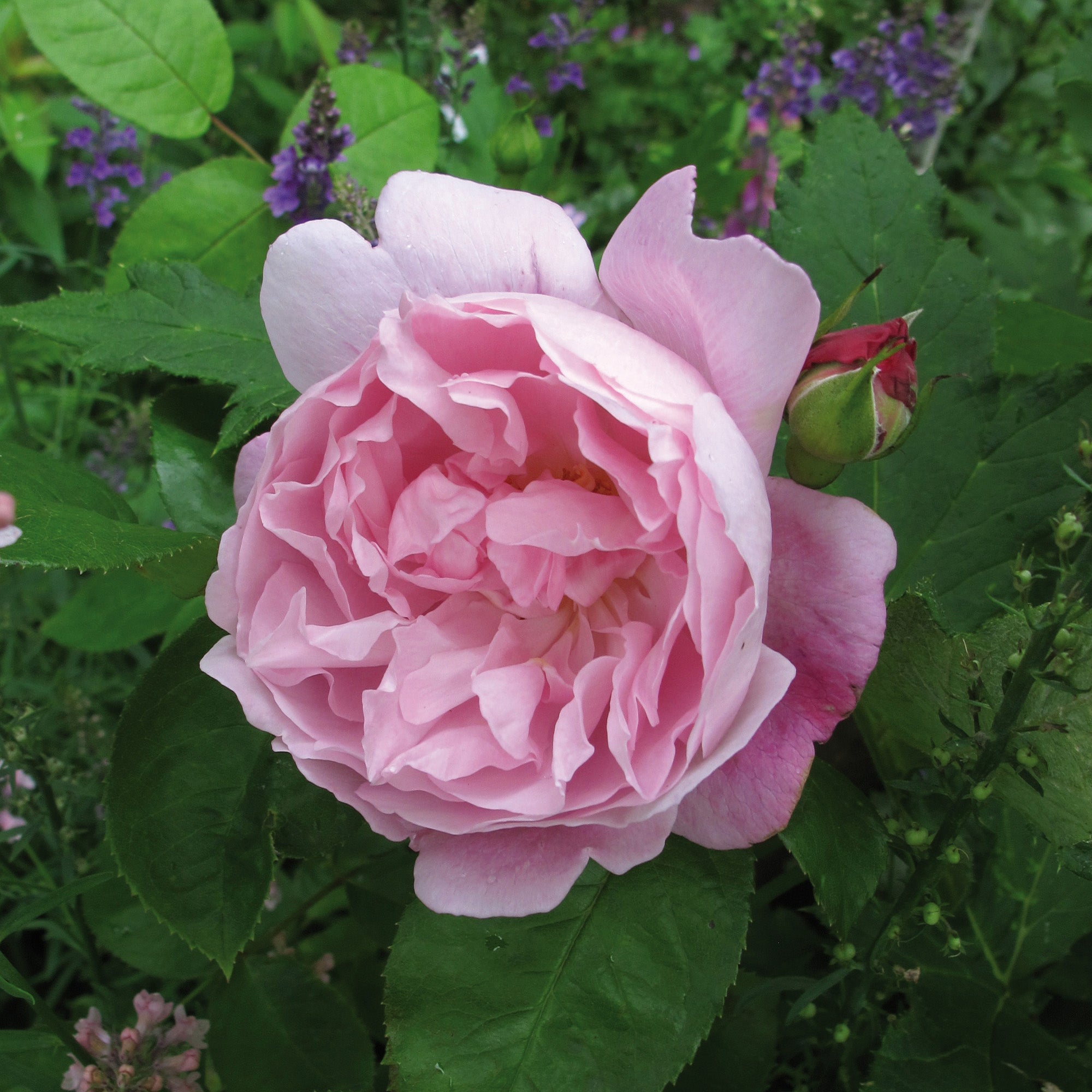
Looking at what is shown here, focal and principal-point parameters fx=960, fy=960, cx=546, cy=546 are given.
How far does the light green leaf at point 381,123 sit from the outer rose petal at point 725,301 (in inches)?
22.9

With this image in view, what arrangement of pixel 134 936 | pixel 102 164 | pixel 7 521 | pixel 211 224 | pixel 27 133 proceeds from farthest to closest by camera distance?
1. pixel 27 133
2. pixel 102 164
3. pixel 211 224
4. pixel 134 936
5. pixel 7 521

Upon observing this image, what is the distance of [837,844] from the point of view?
51 centimetres

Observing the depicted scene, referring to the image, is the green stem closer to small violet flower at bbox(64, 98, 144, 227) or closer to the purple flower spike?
the purple flower spike

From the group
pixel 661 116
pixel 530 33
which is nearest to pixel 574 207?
pixel 661 116

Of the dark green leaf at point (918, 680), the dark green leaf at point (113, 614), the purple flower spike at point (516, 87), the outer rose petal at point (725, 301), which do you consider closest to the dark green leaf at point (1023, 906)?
the dark green leaf at point (918, 680)

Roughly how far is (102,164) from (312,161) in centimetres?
68

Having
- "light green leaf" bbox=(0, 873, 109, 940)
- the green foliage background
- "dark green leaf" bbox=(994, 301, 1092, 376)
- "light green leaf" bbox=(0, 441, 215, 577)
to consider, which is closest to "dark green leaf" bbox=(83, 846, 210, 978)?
the green foliage background

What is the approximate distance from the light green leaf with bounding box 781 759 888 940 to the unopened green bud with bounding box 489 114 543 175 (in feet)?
2.00

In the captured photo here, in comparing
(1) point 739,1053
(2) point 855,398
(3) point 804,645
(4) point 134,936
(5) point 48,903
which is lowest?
(4) point 134,936

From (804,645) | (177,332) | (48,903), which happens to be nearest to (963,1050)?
(804,645)

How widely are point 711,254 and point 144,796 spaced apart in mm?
440

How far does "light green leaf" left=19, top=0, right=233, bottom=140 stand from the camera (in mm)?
930

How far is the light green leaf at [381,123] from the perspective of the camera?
100 cm

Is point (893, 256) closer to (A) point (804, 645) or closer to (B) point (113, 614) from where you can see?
(A) point (804, 645)
